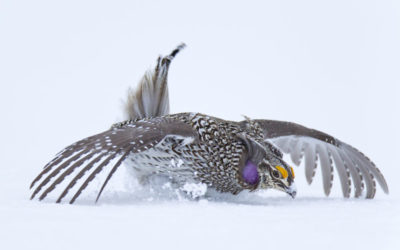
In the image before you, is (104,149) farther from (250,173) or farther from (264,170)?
(264,170)

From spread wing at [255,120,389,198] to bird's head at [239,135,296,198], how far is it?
4.00ft

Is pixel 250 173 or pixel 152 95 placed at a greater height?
pixel 152 95

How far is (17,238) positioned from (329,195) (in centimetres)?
492

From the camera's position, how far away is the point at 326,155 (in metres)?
8.41

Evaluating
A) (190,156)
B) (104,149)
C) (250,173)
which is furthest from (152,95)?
(104,149)

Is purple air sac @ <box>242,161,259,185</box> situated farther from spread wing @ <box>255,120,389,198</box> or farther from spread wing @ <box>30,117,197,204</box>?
spread wing @ <box>255,120,389,198</box>

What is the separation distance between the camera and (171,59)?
8094mm

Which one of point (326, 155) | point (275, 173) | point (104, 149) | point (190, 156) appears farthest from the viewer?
point (326, 155)

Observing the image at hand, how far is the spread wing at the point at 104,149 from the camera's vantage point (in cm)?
554

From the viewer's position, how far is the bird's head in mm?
6309

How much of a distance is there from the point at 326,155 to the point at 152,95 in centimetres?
267

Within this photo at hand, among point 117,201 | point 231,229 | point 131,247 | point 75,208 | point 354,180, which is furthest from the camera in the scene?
point 354,180

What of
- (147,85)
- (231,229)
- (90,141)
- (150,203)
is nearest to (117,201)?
(150,203)

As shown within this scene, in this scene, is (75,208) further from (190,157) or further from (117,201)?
(190,157)
